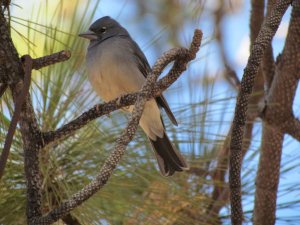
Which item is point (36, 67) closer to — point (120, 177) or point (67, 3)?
point (120, 177)

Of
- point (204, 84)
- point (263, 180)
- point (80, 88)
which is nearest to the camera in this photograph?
point (263, 180)

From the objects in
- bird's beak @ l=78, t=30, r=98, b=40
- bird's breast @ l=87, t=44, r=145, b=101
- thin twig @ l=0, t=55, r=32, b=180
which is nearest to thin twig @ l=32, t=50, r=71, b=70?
thin twig @ l=0, t=55, r=32, b=180

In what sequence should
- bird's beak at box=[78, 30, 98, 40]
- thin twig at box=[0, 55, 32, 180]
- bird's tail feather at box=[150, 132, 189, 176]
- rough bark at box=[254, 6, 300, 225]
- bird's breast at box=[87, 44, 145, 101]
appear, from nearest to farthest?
thin twig at box=[0, 55, 32, 180], rough bark at box=[254, 6, 300, 225], bird's tail feather at box=[150, 132, 189, 176], bird's beak at box=[78, 30, 98, 40], bird's breast at box=[87, 44, 145, 101]

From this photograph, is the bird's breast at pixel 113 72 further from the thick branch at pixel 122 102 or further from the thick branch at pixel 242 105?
the thick branch at pixel 242 105

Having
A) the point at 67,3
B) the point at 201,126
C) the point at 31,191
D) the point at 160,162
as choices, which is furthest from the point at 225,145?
the point at 31,191

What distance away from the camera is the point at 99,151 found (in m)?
2.61

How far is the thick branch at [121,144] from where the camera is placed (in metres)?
1.43

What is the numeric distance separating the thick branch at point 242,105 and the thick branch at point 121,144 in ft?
0.52

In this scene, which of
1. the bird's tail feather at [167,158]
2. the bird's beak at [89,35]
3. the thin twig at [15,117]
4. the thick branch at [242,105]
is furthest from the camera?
the bird's beak at [89,35]

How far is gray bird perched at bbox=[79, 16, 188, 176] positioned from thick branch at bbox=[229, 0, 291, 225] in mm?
1148

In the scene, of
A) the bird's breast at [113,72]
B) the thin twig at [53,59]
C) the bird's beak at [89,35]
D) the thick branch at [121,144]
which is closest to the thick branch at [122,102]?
the thick branch at [121,144]

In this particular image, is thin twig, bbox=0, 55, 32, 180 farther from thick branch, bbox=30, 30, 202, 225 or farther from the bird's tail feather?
the bird's tail feather

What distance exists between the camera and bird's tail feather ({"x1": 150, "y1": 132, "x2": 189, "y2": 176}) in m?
2.75

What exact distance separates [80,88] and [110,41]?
638mm
